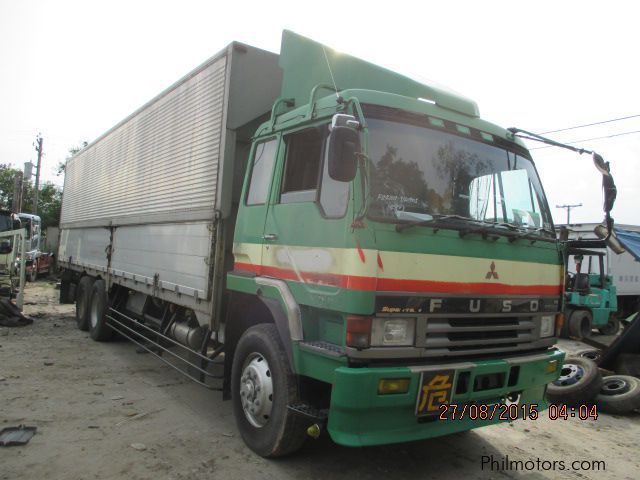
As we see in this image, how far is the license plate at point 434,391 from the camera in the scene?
10.2ft

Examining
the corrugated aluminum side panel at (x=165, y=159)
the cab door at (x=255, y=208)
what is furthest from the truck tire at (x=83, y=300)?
the cab door at (x=255, y=208)

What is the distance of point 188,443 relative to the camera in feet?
13.5

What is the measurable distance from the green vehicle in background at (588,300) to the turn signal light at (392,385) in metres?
9.75

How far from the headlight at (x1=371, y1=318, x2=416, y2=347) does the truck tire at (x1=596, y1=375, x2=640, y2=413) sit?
3932 millimetres

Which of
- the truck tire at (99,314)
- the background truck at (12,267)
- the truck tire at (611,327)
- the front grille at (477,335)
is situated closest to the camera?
the front grille at (477,335)

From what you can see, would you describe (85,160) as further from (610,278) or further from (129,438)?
(610,278)

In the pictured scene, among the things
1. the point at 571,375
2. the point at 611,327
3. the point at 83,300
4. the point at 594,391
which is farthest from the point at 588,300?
the point at 83,300

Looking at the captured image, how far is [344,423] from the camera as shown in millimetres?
3035

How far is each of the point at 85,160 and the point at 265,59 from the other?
22.4 ft

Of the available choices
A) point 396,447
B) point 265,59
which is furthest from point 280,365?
point 265,59

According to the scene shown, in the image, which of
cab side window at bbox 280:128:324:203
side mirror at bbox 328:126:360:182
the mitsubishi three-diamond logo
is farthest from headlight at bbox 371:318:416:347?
cab side window at bbox 280:128:324:203

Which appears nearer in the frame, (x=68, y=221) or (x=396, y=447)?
Answer: (x=396, y=447)
